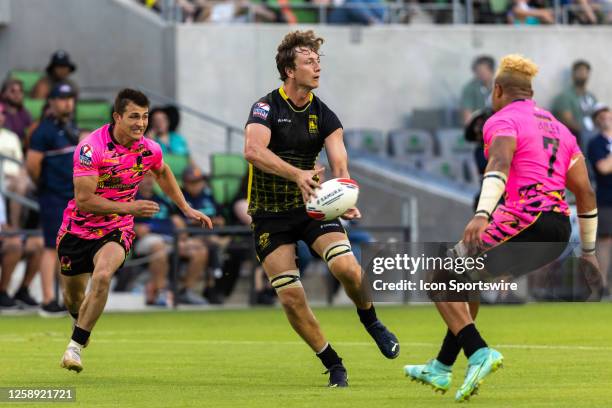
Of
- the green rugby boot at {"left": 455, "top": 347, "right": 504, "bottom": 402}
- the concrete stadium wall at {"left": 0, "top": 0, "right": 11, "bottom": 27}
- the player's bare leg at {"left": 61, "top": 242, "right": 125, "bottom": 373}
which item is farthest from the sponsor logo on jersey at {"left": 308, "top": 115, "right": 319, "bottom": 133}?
the concrete stadium wall at {"left": 0, "top": 0, "right": 11, "bottom": 27}

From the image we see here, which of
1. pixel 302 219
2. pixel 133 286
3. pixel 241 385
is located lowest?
pixel 133 286

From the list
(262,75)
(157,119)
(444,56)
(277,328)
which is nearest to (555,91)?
(444,56)

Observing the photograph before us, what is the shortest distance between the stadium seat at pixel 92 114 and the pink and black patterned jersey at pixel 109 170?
10.4 metres

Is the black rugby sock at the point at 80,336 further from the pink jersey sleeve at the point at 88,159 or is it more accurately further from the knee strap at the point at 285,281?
the knee strap at the point at 285,281

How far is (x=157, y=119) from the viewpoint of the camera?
70.9 feet

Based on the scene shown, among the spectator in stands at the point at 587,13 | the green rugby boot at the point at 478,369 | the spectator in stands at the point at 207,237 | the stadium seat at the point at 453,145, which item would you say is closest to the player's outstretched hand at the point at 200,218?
the green rugby boot at the point at 478,369

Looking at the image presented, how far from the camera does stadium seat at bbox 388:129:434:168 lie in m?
24.9

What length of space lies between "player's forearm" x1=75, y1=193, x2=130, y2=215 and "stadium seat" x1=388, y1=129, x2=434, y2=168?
13.4 meters

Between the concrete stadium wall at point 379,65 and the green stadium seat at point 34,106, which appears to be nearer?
the green stadium seat at point 34,106

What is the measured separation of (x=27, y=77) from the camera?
929 inches

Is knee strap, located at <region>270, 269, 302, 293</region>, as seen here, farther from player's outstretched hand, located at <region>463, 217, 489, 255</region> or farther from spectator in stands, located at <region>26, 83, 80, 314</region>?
spectator in stands, located at <region>26, 83, 80, 314</region>

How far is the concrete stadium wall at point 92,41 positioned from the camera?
82.0 ft

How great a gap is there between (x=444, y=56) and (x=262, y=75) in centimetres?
305

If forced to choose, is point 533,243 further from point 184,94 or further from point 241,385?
point 184,94
